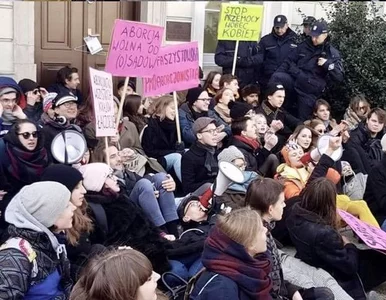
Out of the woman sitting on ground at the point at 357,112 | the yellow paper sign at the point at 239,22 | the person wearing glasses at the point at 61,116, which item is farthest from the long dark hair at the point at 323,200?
the yellow paper sign at the point at 239,22

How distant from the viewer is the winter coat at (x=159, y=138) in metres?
6.95

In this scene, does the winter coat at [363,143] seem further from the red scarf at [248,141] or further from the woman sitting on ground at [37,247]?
the woman sitting on ground at [37,247]

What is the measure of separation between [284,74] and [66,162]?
470 cm

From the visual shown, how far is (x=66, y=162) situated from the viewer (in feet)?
16.3

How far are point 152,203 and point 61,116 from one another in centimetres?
129

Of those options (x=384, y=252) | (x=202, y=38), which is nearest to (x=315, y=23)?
(x=202, y=38)

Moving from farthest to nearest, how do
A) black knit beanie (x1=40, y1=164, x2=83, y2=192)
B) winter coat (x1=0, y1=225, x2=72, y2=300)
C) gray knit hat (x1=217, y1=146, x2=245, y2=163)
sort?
gray knit hat (x1=217, y1=146, x2=245, y2=163)
black knit beanie (x1=40, y1=164, x2=83, y2=192)
winter coat (x1=0, y1=225, x2=72, y2=300)

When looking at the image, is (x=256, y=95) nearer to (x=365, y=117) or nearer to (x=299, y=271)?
(x=365, y=117)

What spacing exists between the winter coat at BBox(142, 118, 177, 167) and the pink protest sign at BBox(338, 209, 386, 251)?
2.18 metres

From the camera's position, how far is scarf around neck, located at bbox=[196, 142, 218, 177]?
20.6 feet

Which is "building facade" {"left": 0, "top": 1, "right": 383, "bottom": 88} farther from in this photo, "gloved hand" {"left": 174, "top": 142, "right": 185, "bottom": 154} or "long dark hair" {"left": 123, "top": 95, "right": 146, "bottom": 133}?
"gloved hand" {"left": 174, "top": 142, "right": 185, "bottom": 154}

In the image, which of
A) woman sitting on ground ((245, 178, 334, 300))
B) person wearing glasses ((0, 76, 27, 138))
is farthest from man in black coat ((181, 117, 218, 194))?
woman sitting on ground ((245, 178, 334, 300))

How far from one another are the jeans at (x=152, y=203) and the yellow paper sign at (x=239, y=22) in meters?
4.09

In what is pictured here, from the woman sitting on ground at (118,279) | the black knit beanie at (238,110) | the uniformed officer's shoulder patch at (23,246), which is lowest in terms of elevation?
the black knit beanie at (238,110)
